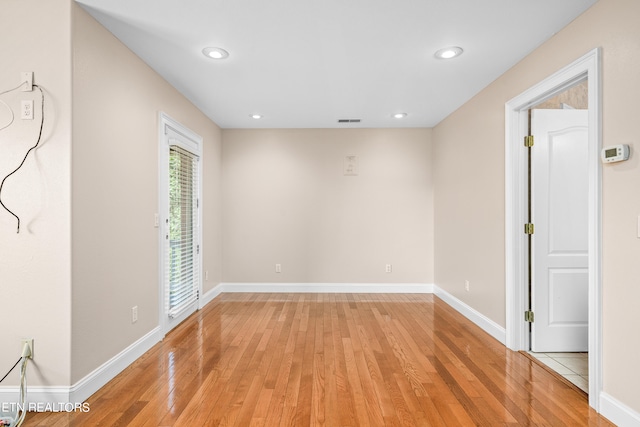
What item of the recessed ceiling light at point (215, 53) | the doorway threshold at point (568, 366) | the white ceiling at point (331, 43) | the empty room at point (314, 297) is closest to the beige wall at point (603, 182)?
the empty room at point (314, 297)

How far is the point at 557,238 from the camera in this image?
3016 mm

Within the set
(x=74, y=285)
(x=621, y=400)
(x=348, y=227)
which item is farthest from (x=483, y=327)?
(x=74, y=285)

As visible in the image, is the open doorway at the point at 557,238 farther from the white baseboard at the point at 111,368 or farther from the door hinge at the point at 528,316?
the white baseboard at the point at 111,368

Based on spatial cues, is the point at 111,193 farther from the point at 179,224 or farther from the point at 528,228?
the point at 528,228

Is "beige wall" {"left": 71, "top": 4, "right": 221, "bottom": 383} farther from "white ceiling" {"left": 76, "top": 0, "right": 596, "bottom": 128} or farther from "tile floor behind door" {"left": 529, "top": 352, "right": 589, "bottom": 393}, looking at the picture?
"tile floor behind door" {"left": 529, "top": 352, "right": 589, "bottom": 393}

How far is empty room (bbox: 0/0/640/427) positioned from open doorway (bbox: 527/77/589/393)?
2 centimetres

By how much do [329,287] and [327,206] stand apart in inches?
50.0

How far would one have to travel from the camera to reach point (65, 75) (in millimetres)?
2139

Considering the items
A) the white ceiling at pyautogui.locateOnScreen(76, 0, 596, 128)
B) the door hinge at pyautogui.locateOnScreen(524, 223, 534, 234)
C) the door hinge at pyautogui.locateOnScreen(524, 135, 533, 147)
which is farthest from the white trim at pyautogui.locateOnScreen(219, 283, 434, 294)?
the door hinge at pyautogui.locateOnScreen(524, 135, 533, 147)

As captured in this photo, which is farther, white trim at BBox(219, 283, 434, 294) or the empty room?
white trim at BBox(219, 283, 434, 294)

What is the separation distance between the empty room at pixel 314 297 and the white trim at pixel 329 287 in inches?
13.3

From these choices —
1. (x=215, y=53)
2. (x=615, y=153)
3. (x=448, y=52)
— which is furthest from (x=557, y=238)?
(x=215, y=53)

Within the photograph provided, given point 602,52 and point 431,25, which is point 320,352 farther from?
point 602,52

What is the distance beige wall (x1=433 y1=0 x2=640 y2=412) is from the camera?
1938 mm
